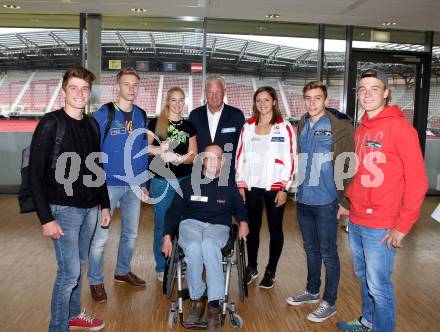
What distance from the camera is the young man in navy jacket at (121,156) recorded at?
9.91 feet

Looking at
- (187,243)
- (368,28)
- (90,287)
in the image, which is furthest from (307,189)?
(368,28)

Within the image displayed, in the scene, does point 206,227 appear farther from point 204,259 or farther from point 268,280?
point 268,280

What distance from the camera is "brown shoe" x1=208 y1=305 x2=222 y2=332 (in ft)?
8.46

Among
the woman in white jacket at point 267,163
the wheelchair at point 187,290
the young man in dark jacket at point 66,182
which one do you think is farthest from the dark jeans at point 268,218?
the young man in dark jacket at point 66,182

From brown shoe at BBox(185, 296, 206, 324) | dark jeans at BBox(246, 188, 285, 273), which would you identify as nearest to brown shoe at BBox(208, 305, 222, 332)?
brown shoe at BBox(185, 296, 206, 324)

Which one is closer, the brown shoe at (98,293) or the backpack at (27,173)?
the backpack at (27,173)

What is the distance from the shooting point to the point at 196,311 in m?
2.74

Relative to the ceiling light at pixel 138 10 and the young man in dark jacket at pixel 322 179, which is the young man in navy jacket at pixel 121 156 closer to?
the young man in dark jacket at pixel 322 179

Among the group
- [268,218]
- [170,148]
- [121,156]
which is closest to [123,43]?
[170,148]

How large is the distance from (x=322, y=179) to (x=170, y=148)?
45.8 inches

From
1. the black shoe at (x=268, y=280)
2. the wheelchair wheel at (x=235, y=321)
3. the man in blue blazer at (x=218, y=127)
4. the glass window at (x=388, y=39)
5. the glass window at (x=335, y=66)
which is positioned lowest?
the wheelchair wheel at (x=235, y=321)

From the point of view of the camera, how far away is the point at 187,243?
2691 mm

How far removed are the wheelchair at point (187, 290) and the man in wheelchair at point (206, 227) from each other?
0.04 m

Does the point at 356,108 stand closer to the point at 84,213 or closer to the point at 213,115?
the point at 213,115
